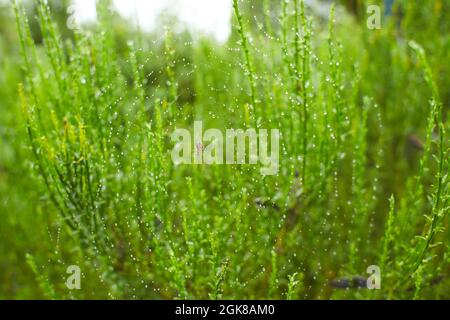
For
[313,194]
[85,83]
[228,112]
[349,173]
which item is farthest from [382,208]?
[85,83]

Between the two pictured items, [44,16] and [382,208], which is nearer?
[44,16]

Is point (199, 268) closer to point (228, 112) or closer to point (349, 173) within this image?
point (228, 112)

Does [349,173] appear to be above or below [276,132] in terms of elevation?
below

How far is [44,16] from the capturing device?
3.92 feet

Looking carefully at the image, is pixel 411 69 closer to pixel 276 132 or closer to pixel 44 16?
pixel 276 132

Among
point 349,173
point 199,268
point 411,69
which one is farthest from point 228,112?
point 411,69

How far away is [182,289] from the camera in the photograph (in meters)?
1.01
